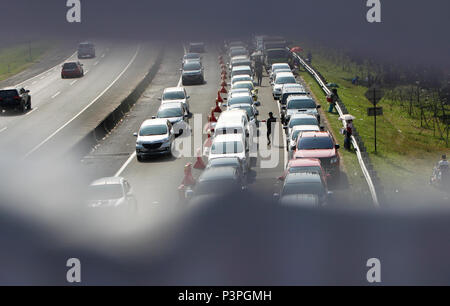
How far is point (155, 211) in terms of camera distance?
19781mm

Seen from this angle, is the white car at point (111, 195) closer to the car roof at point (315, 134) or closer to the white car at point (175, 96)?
the car roof at point (315, 134)

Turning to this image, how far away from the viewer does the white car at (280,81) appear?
4809 centimetres

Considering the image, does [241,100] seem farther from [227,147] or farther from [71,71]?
[71,71]

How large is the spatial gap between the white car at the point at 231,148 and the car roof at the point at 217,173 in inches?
153

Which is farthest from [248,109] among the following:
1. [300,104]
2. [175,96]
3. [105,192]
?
[105,192]

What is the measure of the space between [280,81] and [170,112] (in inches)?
501

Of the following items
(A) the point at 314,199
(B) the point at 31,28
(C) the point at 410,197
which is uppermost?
(B) the point at 31,28

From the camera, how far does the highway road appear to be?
34.2 meters

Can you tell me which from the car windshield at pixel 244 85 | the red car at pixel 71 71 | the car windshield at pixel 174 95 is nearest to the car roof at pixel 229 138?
the car windshield at pixel 174 95

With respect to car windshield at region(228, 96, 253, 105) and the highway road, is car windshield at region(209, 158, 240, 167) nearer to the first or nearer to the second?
the highway road

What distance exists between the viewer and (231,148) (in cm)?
2661
